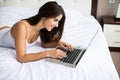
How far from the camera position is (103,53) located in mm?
1837

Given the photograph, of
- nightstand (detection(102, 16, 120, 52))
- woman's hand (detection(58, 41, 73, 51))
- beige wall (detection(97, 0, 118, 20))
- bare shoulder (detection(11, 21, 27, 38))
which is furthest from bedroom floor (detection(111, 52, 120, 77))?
bare shoulder (detection(11, 21, 27, 38))

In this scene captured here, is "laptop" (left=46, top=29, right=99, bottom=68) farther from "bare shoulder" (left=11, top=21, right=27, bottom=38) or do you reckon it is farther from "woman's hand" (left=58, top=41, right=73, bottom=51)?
"bare shoulder" (left=11, top=21, right=27, bottom=38)

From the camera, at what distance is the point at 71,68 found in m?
1.54

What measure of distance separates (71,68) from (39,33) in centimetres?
60

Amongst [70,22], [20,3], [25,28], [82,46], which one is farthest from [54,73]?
[20,3]

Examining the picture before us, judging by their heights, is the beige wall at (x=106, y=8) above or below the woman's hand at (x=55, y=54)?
below

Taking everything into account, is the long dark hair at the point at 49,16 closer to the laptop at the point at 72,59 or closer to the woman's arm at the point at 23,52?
the woman's arm at the point at 23,52

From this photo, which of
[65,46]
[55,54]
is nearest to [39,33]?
[65,46]

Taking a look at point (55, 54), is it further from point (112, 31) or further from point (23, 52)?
point (112, 31)

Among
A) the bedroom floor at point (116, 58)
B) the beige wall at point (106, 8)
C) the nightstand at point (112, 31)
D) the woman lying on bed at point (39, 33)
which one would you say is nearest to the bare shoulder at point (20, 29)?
the woman lying on bed at point (39, 33)

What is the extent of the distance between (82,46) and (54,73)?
0.60m

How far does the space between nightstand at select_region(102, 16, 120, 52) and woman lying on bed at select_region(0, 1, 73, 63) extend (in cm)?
96

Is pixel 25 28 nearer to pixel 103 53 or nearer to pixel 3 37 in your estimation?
pixel 3 37

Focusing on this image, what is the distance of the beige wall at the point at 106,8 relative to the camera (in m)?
2.89
